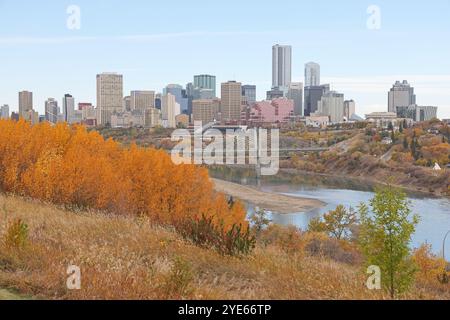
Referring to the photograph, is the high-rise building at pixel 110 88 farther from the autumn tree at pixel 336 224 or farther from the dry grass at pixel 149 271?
the dry grass at pixel 149 271

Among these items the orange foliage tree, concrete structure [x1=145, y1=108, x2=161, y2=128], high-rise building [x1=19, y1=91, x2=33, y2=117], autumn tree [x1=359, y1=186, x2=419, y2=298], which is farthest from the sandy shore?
concrete structure [x1=145, y1=108, x2=161, y2=128]

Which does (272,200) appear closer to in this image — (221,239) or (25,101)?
(25,101)

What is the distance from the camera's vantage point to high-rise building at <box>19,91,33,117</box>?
95.5m

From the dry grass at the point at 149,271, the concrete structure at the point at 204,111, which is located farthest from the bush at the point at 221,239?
the concrete structure at the point at 204,111

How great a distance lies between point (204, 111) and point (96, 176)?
163548 mm

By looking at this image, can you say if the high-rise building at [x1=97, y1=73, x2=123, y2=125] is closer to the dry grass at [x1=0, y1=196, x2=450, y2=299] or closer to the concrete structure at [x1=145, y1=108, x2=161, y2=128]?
the concrete structure at [x1=145, y1=108, x2=161, y2=128]

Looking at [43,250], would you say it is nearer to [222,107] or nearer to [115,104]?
[115,104]

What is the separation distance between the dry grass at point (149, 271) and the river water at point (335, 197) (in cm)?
1996

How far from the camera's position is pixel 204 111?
190 meters

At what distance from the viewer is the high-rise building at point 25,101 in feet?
313

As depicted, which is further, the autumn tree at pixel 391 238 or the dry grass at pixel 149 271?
the autumn tree at pixel 391 238

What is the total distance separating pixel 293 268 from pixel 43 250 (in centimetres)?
405
